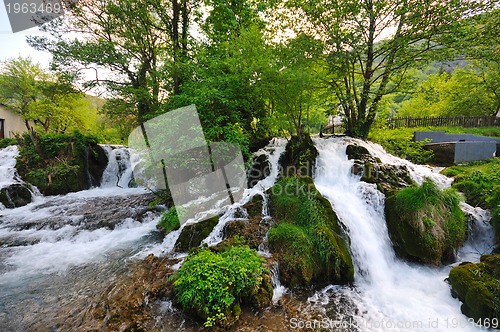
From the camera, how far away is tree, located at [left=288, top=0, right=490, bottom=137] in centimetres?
831

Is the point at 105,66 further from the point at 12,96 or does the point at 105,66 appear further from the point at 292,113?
the point at 12,96

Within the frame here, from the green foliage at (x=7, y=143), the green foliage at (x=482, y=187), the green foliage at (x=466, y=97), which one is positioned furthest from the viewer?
the green foliage at (x=466, y=97)

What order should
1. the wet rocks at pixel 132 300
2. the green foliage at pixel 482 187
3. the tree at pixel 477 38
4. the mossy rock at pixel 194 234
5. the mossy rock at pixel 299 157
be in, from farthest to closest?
1. the mossy rock at pixel 299 157
2. the tree at pixel 477 38
3. the green foliage at pixel 482 187
4. the mossy rock at pixel 194 234
5. the wet rocks at pixel 132 300

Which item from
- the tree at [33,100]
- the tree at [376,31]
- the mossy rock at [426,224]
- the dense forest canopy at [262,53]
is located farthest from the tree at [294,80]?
the tree at [33,100]

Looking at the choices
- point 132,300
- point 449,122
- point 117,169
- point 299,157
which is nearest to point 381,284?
point 132,300

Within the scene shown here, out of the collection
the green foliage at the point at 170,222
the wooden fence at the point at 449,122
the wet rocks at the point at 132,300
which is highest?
the wooden fence at the point at 449,122

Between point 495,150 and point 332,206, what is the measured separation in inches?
419

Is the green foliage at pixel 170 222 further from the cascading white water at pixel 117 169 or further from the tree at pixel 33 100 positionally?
the tree at pixel 33 100

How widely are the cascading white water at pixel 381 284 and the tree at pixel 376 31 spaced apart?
5.09m

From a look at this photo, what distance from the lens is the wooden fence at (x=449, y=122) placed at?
59.5 ft

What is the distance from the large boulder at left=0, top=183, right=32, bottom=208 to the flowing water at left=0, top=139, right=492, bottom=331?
549 millimetres

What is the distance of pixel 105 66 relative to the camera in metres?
9.40

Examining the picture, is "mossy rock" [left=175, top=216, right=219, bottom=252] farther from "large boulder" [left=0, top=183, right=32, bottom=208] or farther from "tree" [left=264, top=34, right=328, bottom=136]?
"large boulder" [left=0, top=183, right=32, bottom=208]

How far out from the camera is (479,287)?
4094 mm
